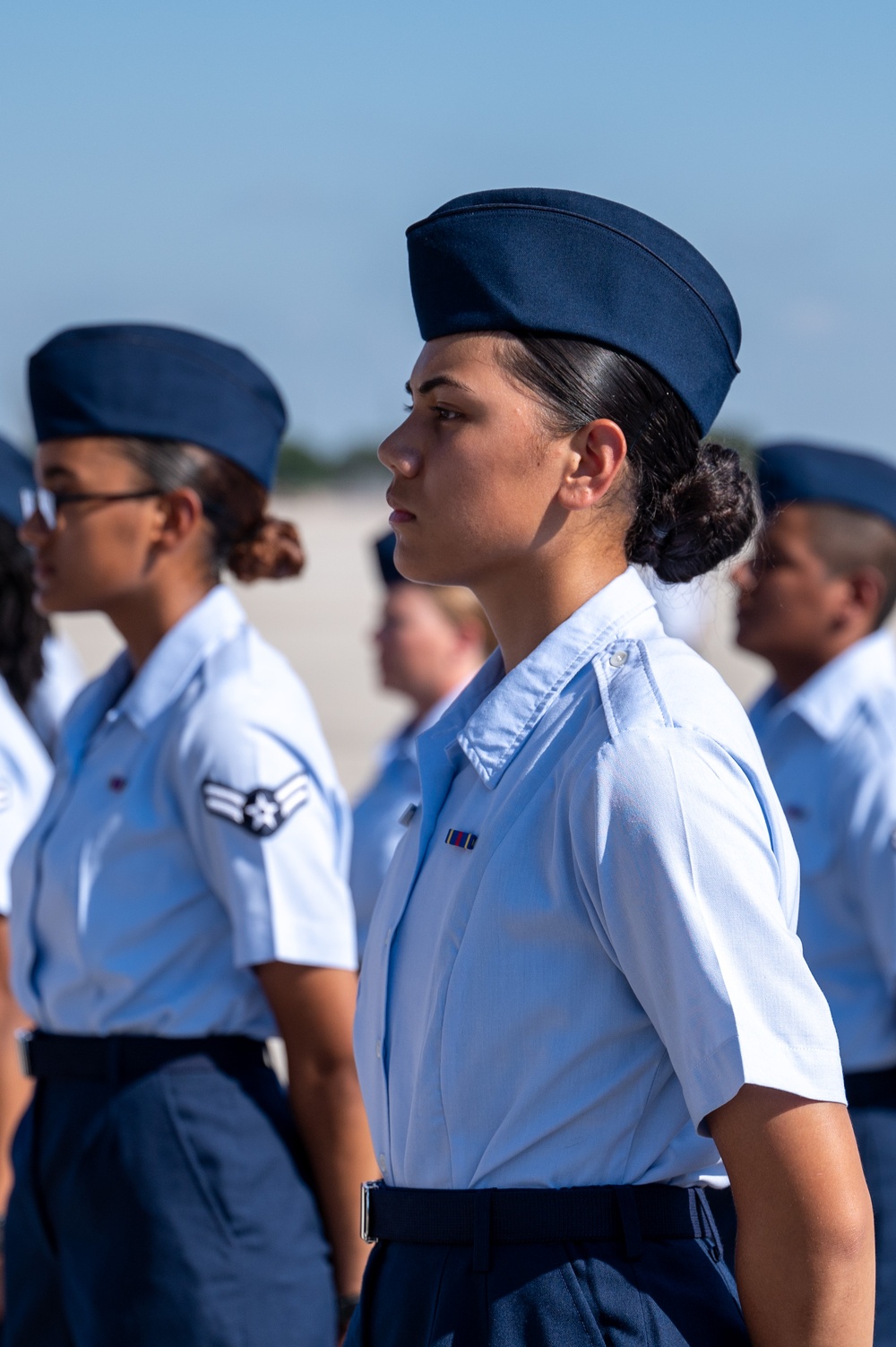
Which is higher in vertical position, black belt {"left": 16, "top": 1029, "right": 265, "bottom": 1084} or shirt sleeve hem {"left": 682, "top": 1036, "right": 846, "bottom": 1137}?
shirt sleeve hem {"left": 682, "top": 1036, "right": 846, "bottom": 1137}

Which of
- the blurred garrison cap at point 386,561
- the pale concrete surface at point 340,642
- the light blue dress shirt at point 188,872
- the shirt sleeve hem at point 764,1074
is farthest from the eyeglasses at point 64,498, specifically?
the pale concrete surface at point 340,642

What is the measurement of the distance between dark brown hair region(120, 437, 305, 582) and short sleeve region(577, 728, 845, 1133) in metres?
1.69

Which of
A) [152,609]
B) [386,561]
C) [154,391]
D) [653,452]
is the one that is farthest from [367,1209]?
[386,561]

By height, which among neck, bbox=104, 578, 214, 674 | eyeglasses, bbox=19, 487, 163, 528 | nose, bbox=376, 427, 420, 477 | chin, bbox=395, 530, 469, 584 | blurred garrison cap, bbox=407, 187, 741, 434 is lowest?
neck, bbox=104, 578, 214, 674

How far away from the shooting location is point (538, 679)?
173 cm

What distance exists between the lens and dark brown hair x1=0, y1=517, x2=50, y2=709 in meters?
4.90

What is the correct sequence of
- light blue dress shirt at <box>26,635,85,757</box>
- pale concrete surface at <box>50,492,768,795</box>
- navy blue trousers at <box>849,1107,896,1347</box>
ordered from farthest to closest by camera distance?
pale concrete surface at <box>50,492,768,795</box>, light blue dress shirt at <box>26,635,85,757</box>, navy blue trousers at <box>849,1107,896,1347</box>

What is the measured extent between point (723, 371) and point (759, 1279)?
0.99 meters

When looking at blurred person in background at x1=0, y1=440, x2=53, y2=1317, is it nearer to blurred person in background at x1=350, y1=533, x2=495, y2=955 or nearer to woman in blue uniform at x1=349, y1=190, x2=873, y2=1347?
blurred person in background at x1=350, y1=533, x2=495, y2=955

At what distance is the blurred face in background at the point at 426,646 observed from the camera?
5.19 metres

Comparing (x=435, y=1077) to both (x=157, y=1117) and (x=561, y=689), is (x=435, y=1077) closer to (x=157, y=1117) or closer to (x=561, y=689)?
(x=561, y=689)

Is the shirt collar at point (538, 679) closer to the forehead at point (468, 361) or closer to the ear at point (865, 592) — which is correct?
the forehead at point (468, 361)

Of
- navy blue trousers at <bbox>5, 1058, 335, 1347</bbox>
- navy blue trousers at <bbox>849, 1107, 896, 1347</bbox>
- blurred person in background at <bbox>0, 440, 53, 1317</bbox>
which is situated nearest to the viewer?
navy blue trousers at <bbox>5, 1058, 335, 1347</bbox>

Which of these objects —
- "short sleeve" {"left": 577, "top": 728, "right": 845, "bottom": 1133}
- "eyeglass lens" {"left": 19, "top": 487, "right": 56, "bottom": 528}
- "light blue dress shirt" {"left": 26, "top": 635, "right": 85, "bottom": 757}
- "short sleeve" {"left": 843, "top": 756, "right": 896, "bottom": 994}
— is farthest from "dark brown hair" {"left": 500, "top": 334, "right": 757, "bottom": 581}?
"light blue dress shirt" {"left": 26, "top": 635, "right": 85, "bottom": 757}
